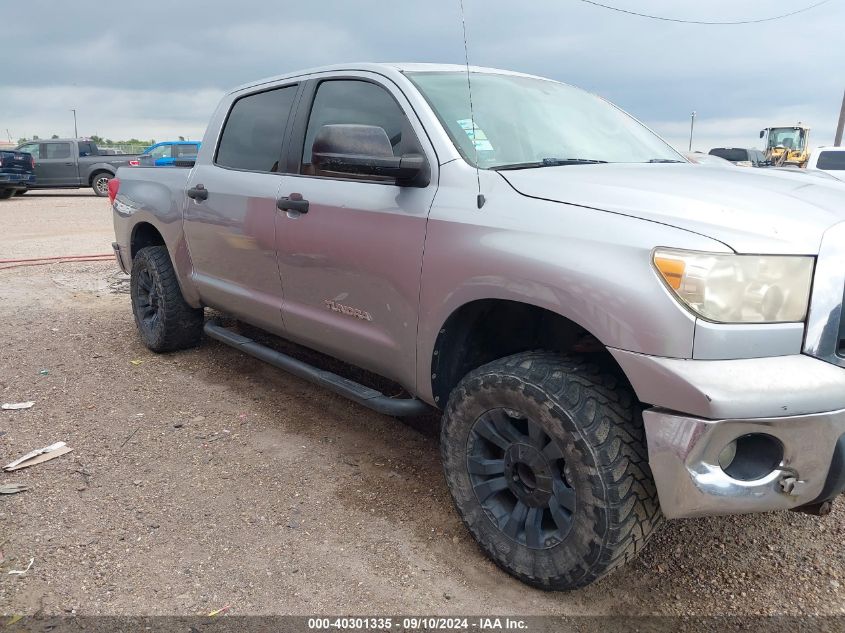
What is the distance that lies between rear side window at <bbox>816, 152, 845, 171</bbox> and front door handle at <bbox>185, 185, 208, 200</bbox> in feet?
36.6

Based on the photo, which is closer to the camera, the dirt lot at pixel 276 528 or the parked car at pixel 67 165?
the dirt lot at pixel 276 528

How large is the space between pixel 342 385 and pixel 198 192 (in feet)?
5.49

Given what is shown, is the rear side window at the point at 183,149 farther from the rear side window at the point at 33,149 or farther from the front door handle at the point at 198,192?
the front door handle at the point at 198,192

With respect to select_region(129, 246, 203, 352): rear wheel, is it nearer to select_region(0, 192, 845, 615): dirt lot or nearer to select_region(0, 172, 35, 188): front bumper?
select_region(0, 192, 845, 615): dirt lot

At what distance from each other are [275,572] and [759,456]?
1693 mm

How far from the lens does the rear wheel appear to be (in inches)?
188

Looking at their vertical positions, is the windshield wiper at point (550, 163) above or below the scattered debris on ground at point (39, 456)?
above

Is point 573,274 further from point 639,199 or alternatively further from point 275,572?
point 275,572

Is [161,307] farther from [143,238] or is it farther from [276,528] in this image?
[276,528]

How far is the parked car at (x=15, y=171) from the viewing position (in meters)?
18.5

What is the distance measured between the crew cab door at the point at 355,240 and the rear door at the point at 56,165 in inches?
761

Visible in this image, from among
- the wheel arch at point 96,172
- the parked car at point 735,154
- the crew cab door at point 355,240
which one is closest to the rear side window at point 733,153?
the parked car at point 735,154

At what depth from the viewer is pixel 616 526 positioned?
84.7 inches

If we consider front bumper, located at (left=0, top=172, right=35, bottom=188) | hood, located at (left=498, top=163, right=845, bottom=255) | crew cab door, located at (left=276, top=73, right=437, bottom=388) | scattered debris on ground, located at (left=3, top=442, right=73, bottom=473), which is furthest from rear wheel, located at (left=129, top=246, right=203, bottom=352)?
front bumper, located at (left=0, top=172, right=35, bottom=188)
